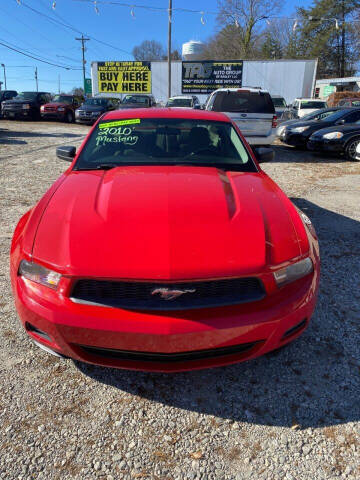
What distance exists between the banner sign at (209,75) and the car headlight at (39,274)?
90.1 ft

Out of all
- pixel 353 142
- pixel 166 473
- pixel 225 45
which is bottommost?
pixel 166 473

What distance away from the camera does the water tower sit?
157 ft

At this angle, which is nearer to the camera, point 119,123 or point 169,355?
point 169,355

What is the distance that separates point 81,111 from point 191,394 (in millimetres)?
19669

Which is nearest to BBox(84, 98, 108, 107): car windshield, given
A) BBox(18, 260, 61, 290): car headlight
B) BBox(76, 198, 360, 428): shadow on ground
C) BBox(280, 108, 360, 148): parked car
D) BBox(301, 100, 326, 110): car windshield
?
BBox(301, 100, 326, 110): car windshield

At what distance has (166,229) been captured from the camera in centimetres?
184

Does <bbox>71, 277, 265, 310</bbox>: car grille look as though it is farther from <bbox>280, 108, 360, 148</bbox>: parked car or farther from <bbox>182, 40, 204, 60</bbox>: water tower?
<bbox>182, 40, 204, 60</bbox>: water tower

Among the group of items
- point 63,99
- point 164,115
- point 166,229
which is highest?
point 63,99

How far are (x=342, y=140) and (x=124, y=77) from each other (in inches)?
911

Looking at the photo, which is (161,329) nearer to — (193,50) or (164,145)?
(164,145)

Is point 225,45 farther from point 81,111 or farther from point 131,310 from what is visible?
point 131,310

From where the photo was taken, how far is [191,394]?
77.9 inches

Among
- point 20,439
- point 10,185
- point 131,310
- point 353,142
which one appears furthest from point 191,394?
point 353,142

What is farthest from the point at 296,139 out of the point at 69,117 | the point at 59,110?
the point at 69,117
